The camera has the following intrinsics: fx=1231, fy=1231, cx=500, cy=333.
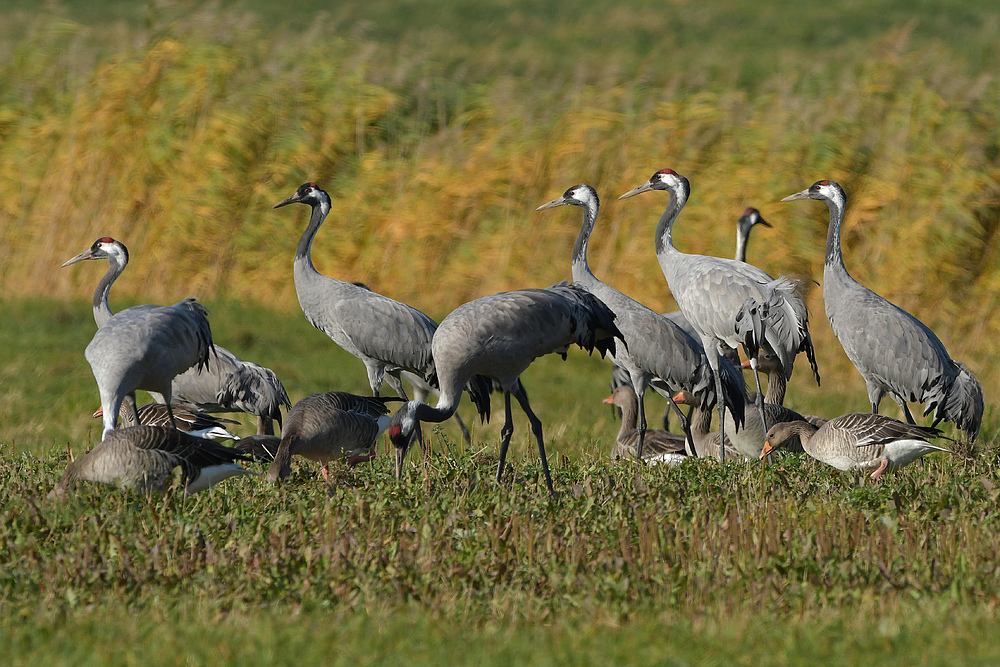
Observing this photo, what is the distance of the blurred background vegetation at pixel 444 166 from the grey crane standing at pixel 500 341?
17.8ft

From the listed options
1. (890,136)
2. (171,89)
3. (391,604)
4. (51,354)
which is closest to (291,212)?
(171,89)

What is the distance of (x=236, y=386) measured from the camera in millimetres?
9289

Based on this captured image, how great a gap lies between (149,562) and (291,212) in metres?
10.7

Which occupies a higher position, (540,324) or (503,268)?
(540,324)

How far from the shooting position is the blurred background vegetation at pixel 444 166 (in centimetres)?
1391

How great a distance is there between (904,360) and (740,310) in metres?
1.16

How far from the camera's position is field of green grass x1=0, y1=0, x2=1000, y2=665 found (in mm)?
4605

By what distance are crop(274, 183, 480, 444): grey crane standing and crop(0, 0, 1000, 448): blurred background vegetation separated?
3313mm

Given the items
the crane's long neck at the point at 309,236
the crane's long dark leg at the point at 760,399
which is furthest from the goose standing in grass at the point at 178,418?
the crane's long dark leg at the point at 760,399

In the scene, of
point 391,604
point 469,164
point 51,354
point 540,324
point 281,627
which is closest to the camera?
point 281,627

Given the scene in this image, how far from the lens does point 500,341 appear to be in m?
7.39

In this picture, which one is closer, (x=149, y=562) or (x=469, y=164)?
(x=149, y=562)

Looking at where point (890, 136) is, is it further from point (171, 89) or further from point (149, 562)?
point (149, 562)

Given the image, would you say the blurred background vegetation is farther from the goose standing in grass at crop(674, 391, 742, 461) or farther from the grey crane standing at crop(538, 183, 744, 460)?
the grey crane standing at crop(538, 183, 744, 460)
